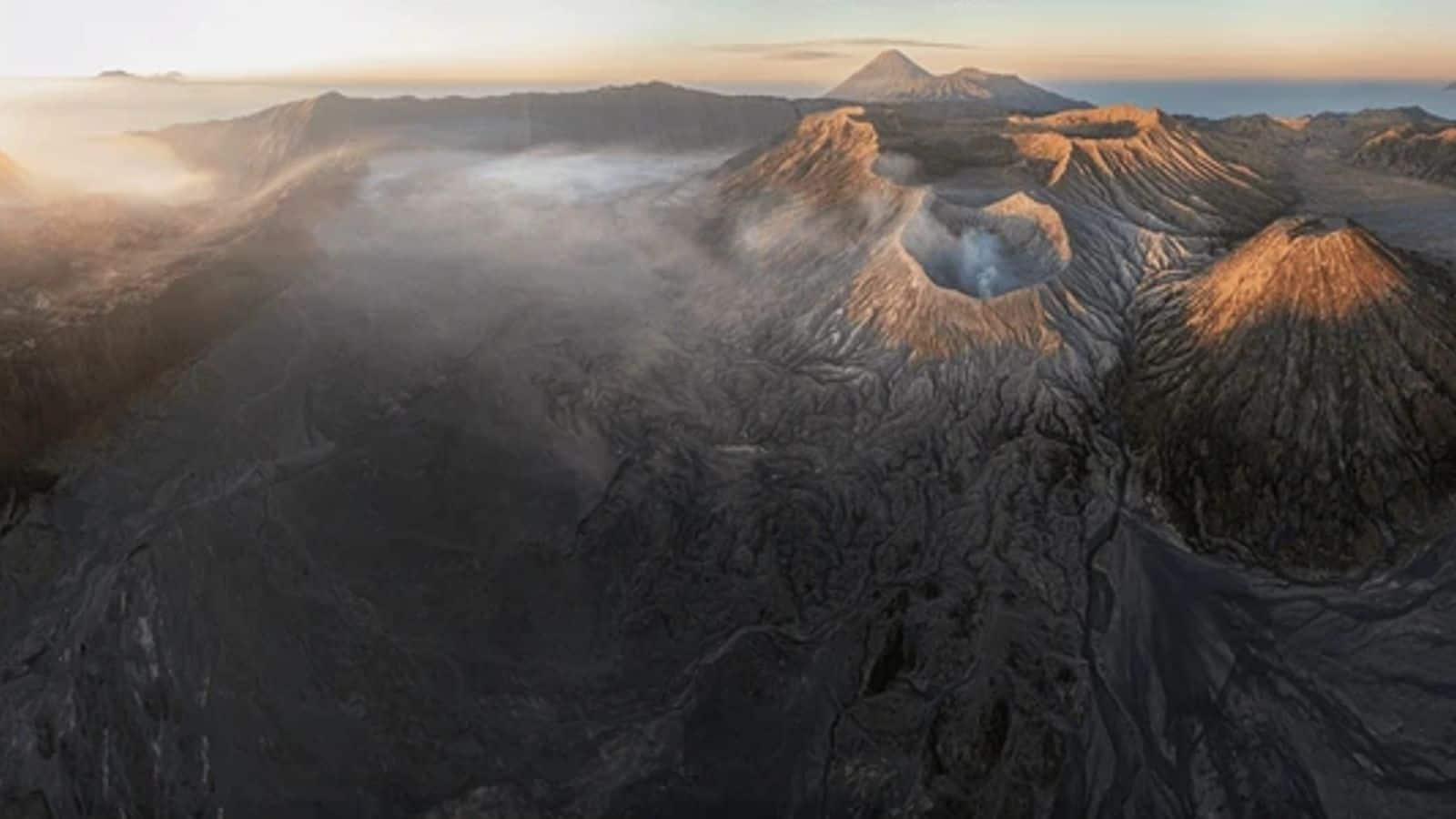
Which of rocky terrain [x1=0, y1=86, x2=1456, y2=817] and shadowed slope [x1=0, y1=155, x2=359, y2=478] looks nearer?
rocky terrain [x1=0, y1=86, x2=1456, y2=817]

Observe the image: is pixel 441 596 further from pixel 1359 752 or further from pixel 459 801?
pixel 1359 752

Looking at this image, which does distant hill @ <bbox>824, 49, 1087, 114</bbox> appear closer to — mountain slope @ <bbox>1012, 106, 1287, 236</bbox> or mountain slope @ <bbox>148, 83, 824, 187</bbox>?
mountain slope @ <bbox>148, 83, 824, 187</bbox>

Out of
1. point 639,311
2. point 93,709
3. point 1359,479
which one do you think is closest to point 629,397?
point 639,311

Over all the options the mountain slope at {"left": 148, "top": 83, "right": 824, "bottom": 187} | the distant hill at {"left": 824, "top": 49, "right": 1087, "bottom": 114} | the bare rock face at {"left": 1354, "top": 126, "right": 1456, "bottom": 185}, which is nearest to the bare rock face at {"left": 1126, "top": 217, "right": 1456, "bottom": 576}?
the bare rock face at {"left": 1354, "top": 126, "right": 1456, "bottom": 185}

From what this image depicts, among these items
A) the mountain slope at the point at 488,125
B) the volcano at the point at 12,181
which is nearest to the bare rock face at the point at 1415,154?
the mountain slope at the point at 488,125

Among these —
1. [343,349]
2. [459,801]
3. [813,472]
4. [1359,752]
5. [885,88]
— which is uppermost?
[885,88]

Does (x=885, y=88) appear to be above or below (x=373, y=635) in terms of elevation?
above
